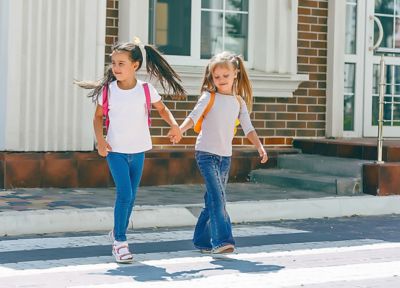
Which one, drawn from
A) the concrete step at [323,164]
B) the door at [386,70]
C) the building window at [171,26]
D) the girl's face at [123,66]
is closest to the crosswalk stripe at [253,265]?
the girl's face at [123,66]

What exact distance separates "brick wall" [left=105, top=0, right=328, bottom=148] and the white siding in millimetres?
2213

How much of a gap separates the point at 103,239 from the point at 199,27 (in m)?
4.72

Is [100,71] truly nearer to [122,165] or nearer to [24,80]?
[24,80]

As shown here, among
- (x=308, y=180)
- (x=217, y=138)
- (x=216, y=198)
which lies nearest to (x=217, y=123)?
(x=217, y=138)

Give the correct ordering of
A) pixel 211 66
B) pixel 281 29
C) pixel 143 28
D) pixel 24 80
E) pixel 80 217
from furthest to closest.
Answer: pixel 281 29, pixel 143 28, pixel 24 80, pixel 80 217, pixel 211 66

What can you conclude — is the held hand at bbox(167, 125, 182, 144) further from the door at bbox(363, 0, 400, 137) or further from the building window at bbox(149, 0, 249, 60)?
the door at bbox(363, 0, 400, 137)

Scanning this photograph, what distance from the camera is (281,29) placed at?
12.2 metres

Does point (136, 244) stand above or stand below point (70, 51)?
below

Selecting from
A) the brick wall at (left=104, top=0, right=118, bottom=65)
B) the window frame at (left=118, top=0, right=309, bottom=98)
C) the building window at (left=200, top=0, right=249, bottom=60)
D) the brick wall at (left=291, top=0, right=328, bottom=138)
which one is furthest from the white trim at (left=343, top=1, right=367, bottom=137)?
the brick wall at (left=104, top=0, right=118, bottom=65)

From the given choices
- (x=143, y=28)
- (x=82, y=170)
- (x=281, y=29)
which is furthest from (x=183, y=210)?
(x=281, y=29)

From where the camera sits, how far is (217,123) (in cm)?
703

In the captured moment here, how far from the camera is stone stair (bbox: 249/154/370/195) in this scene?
413 inches

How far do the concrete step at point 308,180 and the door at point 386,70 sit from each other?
1.99m

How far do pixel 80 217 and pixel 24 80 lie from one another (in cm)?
248
